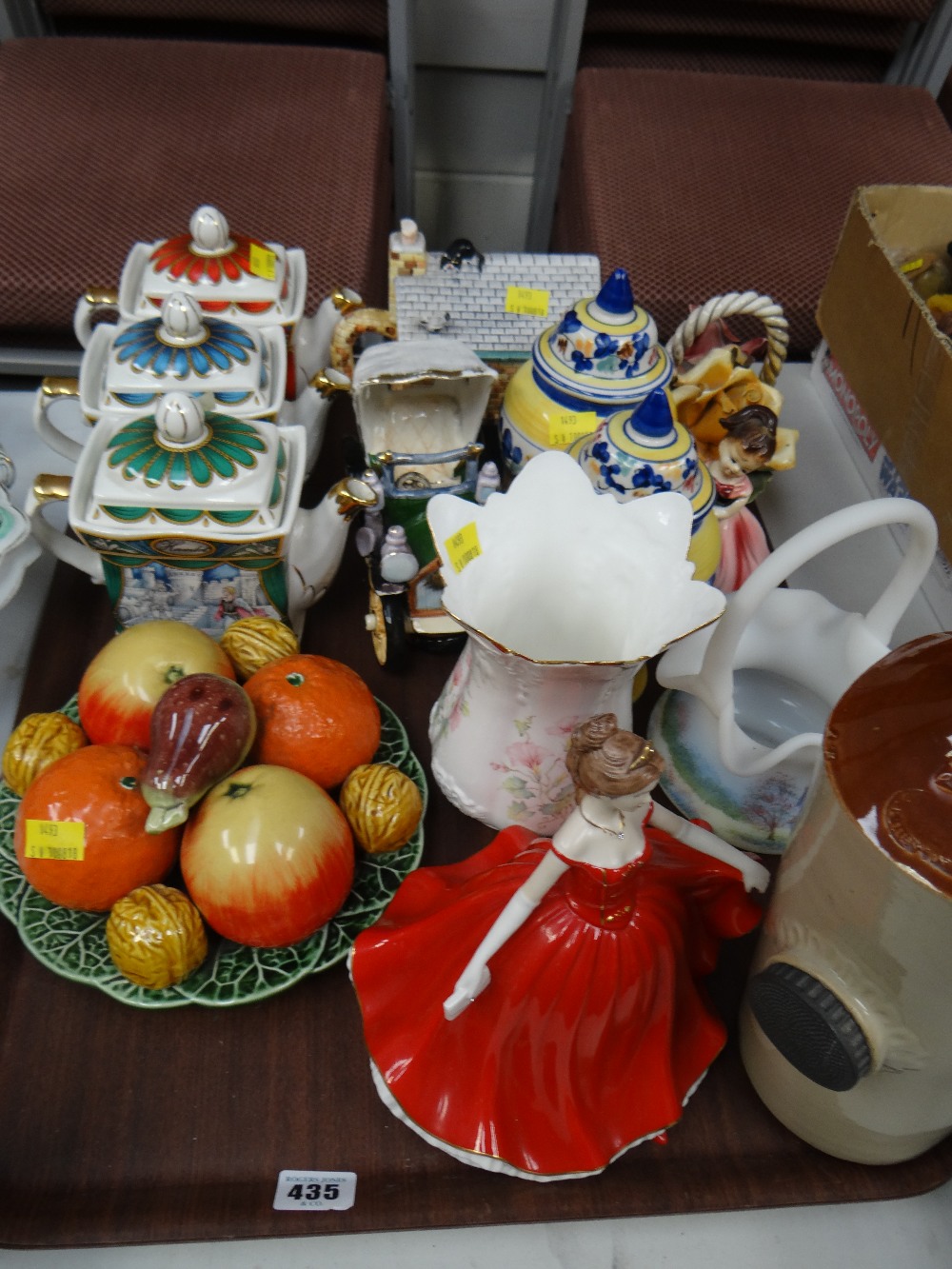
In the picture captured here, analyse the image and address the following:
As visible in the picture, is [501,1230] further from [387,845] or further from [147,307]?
[147,307]

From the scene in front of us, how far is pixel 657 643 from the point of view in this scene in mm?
582

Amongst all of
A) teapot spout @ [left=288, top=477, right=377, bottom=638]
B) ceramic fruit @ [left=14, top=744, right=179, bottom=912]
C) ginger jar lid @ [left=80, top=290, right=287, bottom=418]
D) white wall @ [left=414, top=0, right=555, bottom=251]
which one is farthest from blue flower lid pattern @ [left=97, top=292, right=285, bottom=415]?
white wall @ [left=414, top=0, right=555, bottom=251]

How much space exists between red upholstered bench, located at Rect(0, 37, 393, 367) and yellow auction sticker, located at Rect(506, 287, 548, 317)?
0.37 m

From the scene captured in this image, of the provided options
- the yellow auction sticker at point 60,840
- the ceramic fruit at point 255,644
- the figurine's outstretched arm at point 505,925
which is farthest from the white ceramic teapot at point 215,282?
the figurine's outstretched arm at point 505,925

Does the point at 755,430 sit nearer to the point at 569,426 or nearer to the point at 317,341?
the point at 569,426

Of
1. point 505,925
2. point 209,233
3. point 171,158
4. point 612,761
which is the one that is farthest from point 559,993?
point 171,158

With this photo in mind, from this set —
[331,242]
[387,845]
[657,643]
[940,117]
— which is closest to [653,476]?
[657,643]

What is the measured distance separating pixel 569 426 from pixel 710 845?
1.44ft

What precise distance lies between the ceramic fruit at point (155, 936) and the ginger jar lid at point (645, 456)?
401 mm

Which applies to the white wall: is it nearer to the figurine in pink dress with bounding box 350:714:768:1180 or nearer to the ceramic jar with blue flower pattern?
the ceramic jar with blue flower pattern

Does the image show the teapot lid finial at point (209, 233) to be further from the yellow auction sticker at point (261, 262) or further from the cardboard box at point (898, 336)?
the cardboard box at point (898, 336)

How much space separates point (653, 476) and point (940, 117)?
132 centimetres

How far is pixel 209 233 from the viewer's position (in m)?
0.92

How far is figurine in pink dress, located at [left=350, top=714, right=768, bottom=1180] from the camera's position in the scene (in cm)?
55
